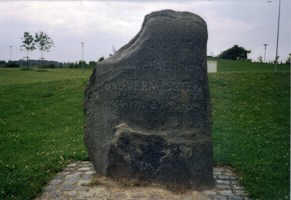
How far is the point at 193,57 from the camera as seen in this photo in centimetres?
688

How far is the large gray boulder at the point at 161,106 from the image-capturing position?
670 cm

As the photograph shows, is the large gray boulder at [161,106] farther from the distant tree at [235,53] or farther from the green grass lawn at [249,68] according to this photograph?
the distant tree at [235,53]

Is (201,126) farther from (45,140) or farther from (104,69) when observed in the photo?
(45,140)

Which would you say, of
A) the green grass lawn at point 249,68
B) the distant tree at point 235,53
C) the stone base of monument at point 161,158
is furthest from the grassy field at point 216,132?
the distant tree at point 235,53

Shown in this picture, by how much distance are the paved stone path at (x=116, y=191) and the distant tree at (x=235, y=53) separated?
157 feet

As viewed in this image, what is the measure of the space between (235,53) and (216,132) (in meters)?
44.7

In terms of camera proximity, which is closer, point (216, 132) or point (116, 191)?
point (116, 191)

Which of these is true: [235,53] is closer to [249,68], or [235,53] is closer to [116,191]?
[249,68]

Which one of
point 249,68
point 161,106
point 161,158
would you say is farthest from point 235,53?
point 161,158

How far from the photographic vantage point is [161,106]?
22.6 ft

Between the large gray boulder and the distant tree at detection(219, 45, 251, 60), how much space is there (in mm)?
48130

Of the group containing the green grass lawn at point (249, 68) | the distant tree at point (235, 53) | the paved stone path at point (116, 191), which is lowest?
the paved stone path at point (116, 191)

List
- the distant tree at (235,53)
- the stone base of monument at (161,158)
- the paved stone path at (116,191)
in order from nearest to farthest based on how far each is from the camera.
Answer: the paved stone path at (116,191)
the stone base of monument at (161,158)
the distant tree at (235,53)

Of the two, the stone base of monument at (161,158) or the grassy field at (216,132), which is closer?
the stone base of monument at (161,158)
